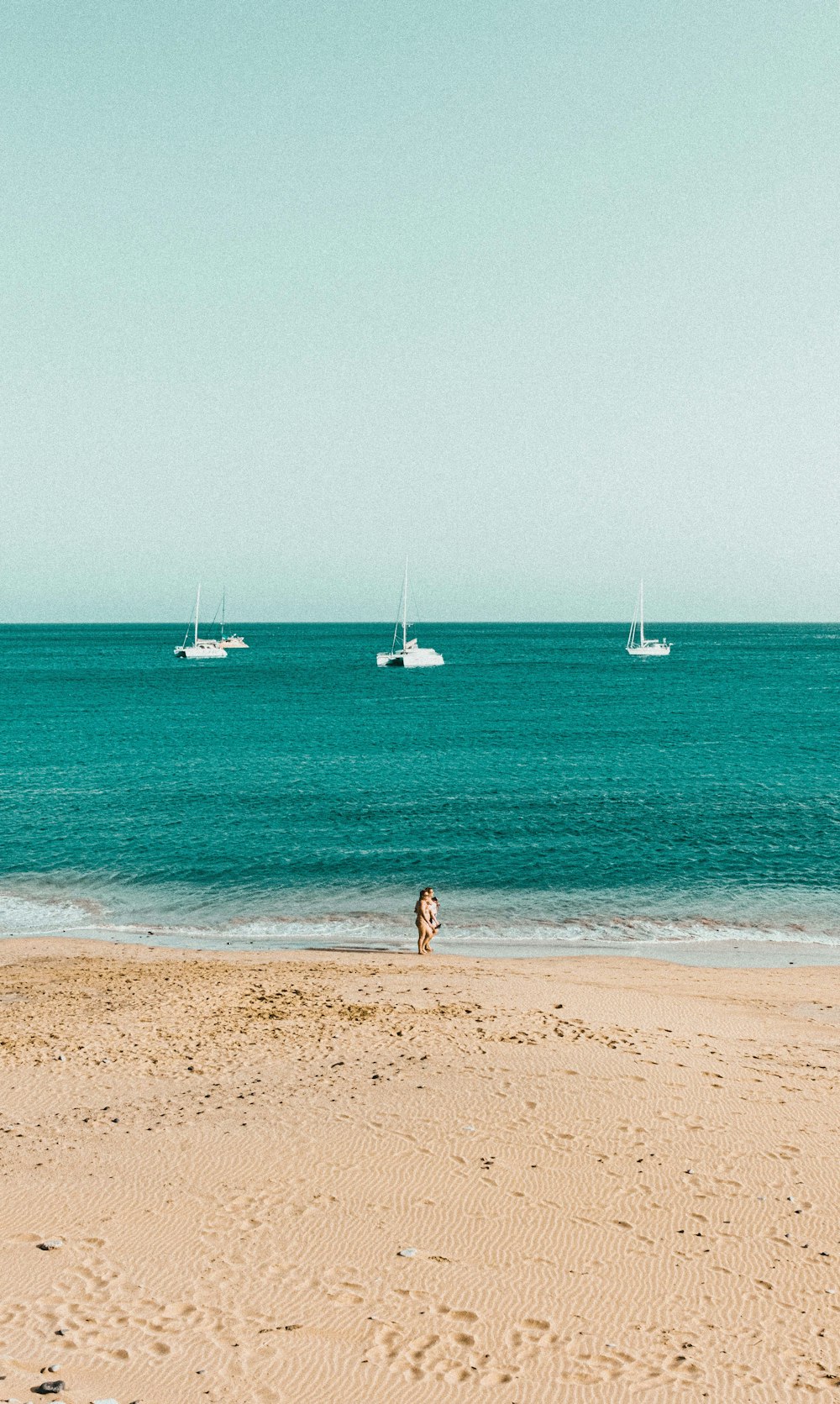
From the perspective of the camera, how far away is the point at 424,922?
22891 mm

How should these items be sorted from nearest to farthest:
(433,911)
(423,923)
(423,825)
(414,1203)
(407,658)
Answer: (414,1203), (423,923), (433,911), (423,825), (407,658)

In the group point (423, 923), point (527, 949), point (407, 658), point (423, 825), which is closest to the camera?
point (423, 923)

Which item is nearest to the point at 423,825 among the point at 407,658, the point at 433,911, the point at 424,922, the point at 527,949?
the point at 527,949

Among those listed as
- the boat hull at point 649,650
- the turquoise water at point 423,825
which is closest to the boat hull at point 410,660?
the boat hull at point 649,650

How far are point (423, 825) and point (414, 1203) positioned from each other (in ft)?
87.7

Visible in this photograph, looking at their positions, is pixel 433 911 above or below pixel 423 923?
above

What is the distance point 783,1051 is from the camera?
15320 millimetres

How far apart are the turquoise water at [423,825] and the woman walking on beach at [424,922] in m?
1.81

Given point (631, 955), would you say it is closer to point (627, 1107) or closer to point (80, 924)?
point (627, 1107)

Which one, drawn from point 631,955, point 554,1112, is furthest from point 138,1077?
point 631,955

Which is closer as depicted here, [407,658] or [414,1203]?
[414,1203]

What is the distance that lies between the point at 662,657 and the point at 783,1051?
181682mm

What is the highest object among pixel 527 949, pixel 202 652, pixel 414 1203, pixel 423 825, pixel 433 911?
pixel 202 652

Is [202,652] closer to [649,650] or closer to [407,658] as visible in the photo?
[407,658]
